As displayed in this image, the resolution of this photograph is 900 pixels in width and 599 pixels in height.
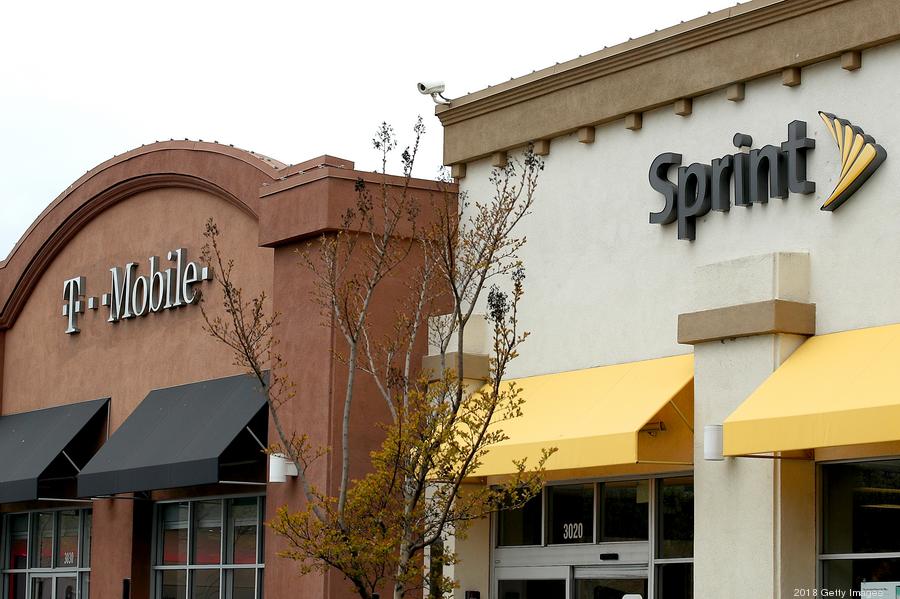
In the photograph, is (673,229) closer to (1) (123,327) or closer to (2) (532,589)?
(2) (532,589)

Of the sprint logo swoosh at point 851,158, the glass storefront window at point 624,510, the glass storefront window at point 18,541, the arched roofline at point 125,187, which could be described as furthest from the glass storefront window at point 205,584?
the sprint logo swoosh at point 851,158

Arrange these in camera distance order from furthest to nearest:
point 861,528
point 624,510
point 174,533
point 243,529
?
1. point 174,533
2. point 243,529
3. point 624,510
4. point 861,528

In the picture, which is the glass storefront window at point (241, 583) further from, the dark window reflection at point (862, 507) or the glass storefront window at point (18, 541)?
the dark window reflection at point (862, 507)

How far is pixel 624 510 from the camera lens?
16.6 m

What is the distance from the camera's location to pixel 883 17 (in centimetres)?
1402

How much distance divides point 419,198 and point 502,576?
4.83 metres

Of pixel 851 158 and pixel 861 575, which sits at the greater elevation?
pixel 851 158

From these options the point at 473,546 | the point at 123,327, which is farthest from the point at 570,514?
the point at 123,327

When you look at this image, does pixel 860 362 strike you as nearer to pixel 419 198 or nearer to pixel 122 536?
pixel 419 198

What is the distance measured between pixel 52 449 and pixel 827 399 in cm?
1459

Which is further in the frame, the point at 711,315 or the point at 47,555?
the point at 47,555

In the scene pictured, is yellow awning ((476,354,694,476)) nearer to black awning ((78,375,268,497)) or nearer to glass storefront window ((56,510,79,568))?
black awning ((78,375,268,497))

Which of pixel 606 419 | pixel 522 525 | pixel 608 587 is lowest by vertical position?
pixel 608 587

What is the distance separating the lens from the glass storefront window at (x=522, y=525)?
17.8 meters
